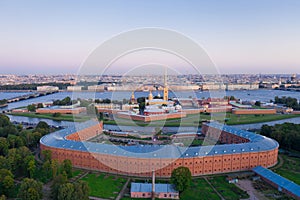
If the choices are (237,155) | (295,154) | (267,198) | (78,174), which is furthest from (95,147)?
(295,154)

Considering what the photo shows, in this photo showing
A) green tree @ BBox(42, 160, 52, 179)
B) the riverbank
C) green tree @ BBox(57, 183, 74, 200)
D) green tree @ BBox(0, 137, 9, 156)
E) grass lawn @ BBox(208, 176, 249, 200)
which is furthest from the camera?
the riverbank

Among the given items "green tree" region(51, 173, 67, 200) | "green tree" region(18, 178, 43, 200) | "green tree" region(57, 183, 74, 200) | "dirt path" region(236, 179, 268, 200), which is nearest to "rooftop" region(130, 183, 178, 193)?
"green tree" region(57, 183, 74, 200)

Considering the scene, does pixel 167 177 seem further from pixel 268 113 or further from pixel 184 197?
pixel 268 113

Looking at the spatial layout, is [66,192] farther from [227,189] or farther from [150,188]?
[227,189]

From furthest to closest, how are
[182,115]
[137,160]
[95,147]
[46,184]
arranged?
[182,115]
[95,147]
[137,160]
[46,184]

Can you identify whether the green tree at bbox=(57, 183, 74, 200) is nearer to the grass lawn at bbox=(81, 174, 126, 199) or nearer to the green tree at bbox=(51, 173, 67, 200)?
the green tree at bbox=(51, 173, 67, 200)

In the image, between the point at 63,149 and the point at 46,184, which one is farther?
the point at 63,149
